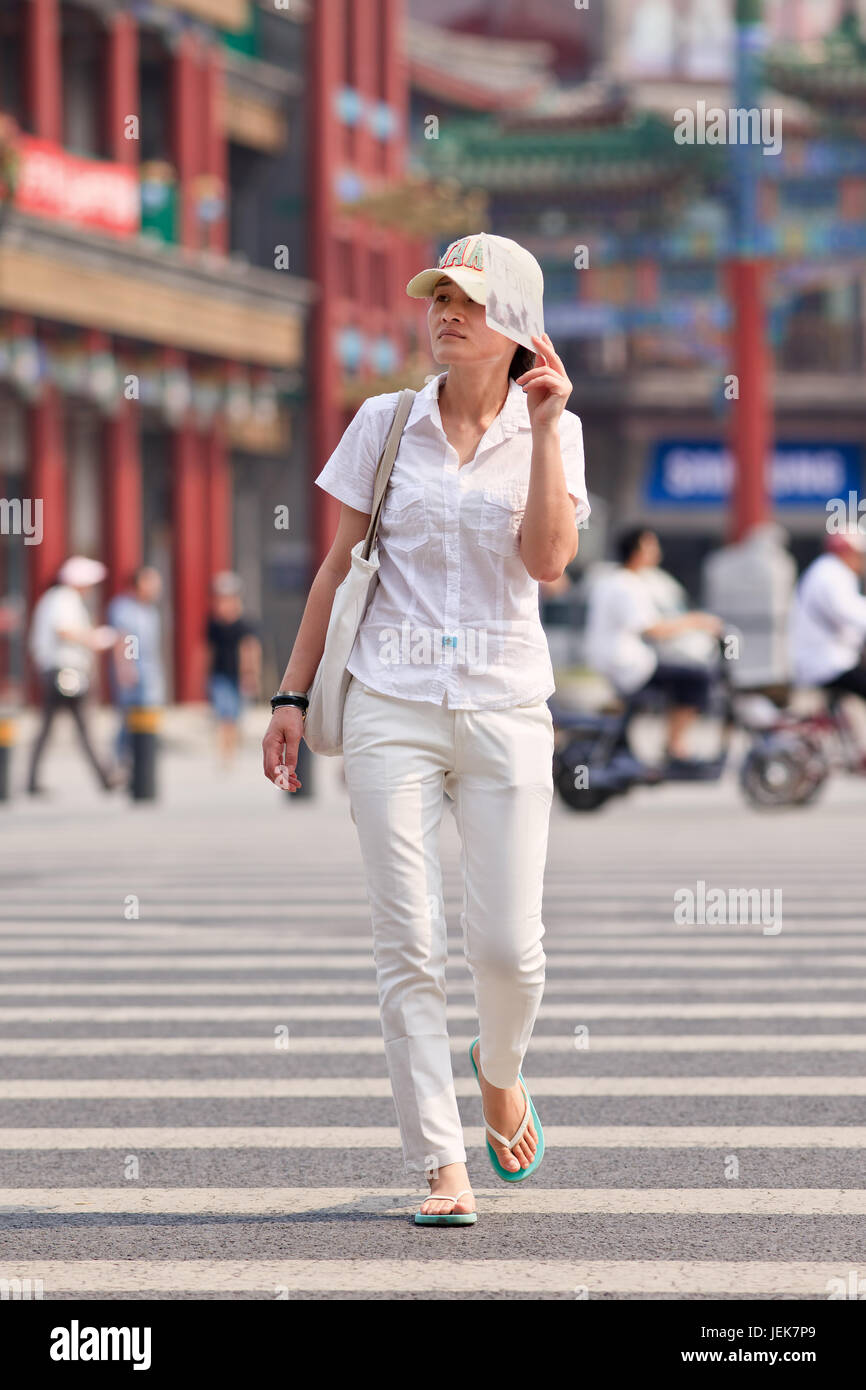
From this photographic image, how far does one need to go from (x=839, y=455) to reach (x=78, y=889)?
37280 millimetres

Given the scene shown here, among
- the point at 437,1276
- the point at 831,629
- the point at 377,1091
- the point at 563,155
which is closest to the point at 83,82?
the point at 563,155

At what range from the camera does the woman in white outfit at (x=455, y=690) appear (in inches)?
197

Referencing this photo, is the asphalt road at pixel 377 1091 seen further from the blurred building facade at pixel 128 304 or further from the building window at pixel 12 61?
the building window at pixel 12 61

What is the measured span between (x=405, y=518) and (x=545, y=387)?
1.36 ft

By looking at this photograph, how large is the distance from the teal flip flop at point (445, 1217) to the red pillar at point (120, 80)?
25530 millimetres

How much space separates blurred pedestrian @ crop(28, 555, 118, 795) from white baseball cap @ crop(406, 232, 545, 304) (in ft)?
41.6

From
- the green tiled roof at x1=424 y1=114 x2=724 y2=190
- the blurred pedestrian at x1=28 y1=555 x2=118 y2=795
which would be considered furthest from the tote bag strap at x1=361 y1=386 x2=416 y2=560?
the green tiled roof at x1=424 y1=114 x2=724 y2=190

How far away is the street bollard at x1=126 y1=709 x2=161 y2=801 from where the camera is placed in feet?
56.3

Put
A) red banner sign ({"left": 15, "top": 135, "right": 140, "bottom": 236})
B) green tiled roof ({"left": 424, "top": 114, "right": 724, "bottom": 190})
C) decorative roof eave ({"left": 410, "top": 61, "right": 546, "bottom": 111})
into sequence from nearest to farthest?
red banner sign ({"left": 15, "top": 135, "right": 140, "bottom": 236}) → green tiled roof ({"left": 424, "top": 114, "right": 724, "bottom": 190}) → decorative roof eave ({"left": 410, "top": 61, "right": 546, "bottom": 111})

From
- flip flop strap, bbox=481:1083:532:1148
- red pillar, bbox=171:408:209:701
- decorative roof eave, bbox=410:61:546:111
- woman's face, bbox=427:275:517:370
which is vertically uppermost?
decorative roof eave, bbox=410:61:546:111

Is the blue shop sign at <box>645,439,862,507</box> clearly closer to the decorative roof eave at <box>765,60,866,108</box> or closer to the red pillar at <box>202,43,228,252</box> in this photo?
the decorative roof eave at <box>765,60,866,108</box>

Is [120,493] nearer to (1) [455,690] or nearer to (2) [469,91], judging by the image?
(2) [469,91]

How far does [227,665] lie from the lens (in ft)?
70.7
